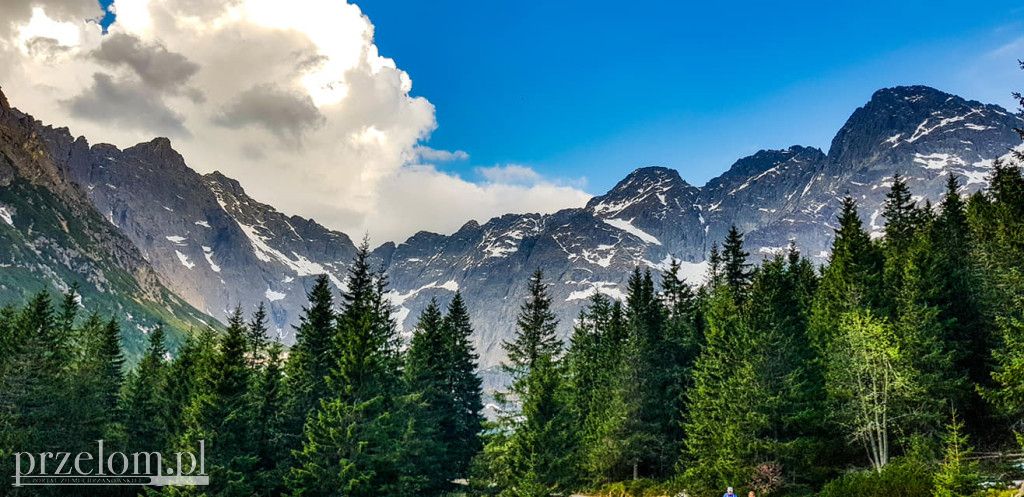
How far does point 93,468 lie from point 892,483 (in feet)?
162

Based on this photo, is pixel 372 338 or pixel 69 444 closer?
pixel 372 338

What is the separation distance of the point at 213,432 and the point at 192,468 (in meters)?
2.09

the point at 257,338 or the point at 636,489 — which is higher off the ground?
the point at 257,338

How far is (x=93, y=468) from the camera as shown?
42719 mm

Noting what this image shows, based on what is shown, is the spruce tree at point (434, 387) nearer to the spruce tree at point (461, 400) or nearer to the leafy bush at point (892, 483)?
the spruce tree at point (461, 400)

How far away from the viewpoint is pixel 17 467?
38.5m

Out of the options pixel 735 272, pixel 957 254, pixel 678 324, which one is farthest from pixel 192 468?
pixel 957 254

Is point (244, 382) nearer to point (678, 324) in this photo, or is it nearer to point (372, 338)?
point (372, 338)

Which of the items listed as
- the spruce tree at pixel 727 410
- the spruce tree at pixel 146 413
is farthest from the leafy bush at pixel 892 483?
the spruce tree at pixel 146 413

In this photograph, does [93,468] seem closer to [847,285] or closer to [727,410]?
[727,410]

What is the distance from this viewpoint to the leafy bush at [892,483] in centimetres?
2355

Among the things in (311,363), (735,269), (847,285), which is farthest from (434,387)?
(847,285)

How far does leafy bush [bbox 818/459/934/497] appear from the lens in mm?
23547

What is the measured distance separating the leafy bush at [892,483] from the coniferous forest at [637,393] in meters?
0.14
